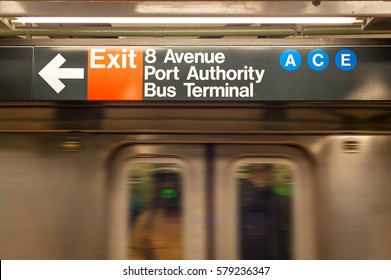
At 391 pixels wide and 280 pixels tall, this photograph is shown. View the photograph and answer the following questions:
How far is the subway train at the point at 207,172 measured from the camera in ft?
10.4

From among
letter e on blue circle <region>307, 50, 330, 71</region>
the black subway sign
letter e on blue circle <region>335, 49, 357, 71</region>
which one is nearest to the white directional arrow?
the black subway sign

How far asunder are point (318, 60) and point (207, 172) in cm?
102

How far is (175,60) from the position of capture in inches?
126

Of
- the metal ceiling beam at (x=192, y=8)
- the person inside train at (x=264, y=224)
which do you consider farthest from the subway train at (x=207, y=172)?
the metal ceiling beam at (x=192, y=8)

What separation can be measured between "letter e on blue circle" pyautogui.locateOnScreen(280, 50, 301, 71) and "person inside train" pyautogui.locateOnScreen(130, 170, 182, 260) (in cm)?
106

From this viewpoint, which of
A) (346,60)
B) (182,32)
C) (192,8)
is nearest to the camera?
(192,8)

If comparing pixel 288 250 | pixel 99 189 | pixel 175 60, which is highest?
pixel 175 60

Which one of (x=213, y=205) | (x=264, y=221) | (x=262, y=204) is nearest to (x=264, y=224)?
(x=264, y=221)

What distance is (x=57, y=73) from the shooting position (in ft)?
10.5

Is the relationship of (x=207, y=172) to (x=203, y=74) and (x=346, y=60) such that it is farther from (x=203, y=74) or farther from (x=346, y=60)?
(x=346, y=60)

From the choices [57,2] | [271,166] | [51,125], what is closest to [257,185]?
[271,166]

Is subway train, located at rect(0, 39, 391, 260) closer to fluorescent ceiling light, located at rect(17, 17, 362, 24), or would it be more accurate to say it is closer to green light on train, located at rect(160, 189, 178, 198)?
green light on train, located at rect(160, 189, 178, 198)

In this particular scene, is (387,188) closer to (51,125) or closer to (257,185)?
(257,185)

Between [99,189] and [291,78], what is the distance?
1.44 m
